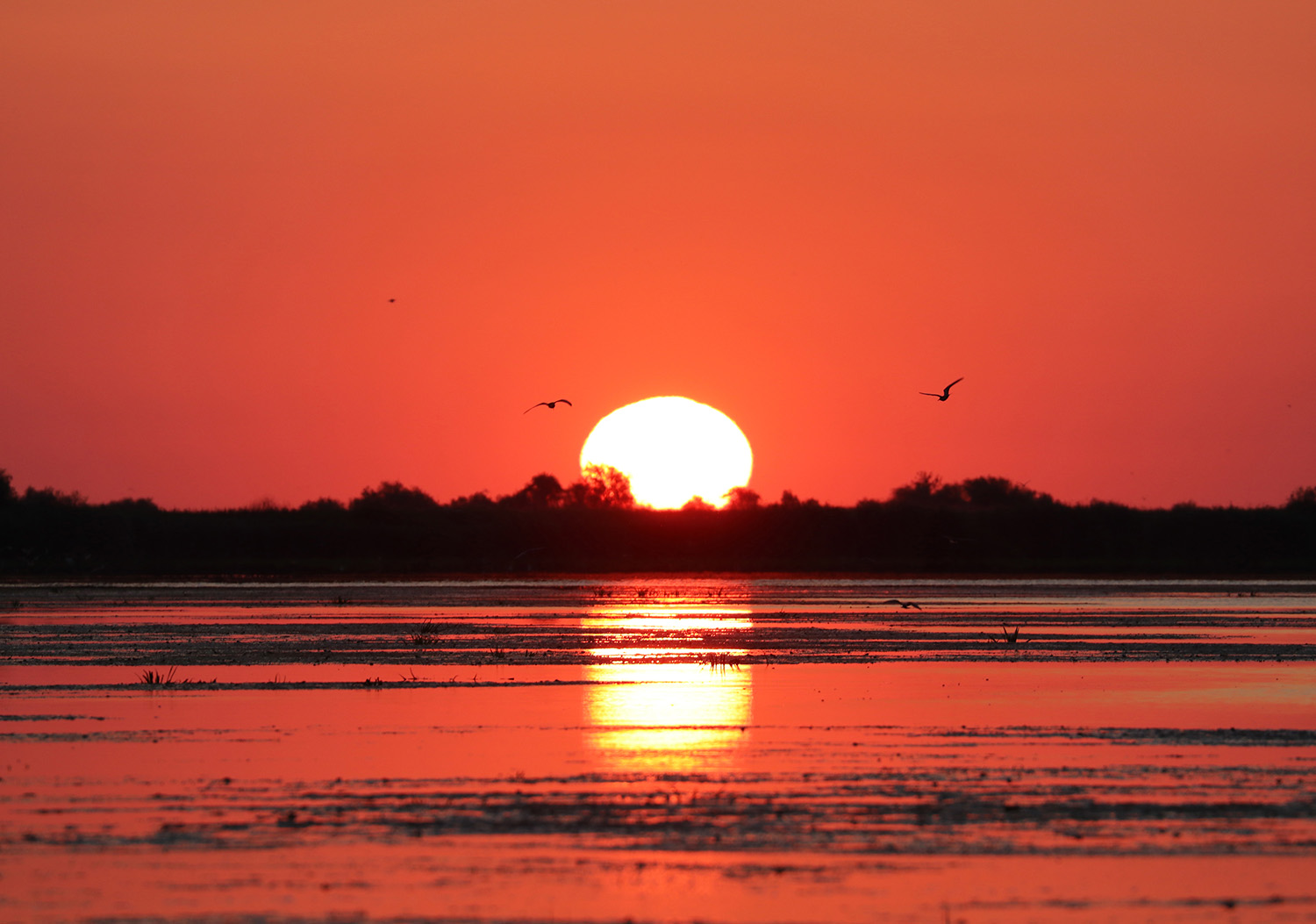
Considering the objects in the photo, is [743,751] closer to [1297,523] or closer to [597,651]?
[597,651]

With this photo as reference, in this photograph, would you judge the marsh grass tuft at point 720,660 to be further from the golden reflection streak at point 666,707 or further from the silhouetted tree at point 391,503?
the silhouetted tree at point 391,503

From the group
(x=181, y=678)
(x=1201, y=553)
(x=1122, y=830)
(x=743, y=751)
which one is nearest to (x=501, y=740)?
(x=743, y=751)

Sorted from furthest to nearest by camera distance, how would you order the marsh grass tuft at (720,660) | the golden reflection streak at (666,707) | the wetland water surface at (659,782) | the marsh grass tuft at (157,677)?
the marsh grass tuft at (720,660) → the marsh grass tuft at (157,677) → the golden reflection streak at (666,707) → the wetland water surface at (659,782)

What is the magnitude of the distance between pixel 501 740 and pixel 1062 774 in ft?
24.0

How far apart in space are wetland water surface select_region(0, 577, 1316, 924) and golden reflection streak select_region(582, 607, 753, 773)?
0.43 ft

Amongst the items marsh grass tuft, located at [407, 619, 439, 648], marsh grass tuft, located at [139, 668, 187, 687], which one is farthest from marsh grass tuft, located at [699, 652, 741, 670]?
marsh grass tuft, located at [139, 668, 187, 687]

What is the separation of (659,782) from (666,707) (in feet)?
26.5

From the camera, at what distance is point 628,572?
5187 inches

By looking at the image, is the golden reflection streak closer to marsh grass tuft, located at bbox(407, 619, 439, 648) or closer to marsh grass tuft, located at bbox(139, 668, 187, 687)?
marsh grass tuft, located at bbox(407, 619, 439, 648)

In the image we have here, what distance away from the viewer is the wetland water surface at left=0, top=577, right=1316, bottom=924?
42.8 ft

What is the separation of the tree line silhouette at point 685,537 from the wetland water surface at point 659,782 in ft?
332

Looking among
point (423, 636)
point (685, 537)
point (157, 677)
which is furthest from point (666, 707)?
point (685, 537)

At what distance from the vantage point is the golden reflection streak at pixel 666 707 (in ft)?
67.4

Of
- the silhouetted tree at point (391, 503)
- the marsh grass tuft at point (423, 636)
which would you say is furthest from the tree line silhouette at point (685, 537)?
the marsh grass tuft at point (423, 636)
